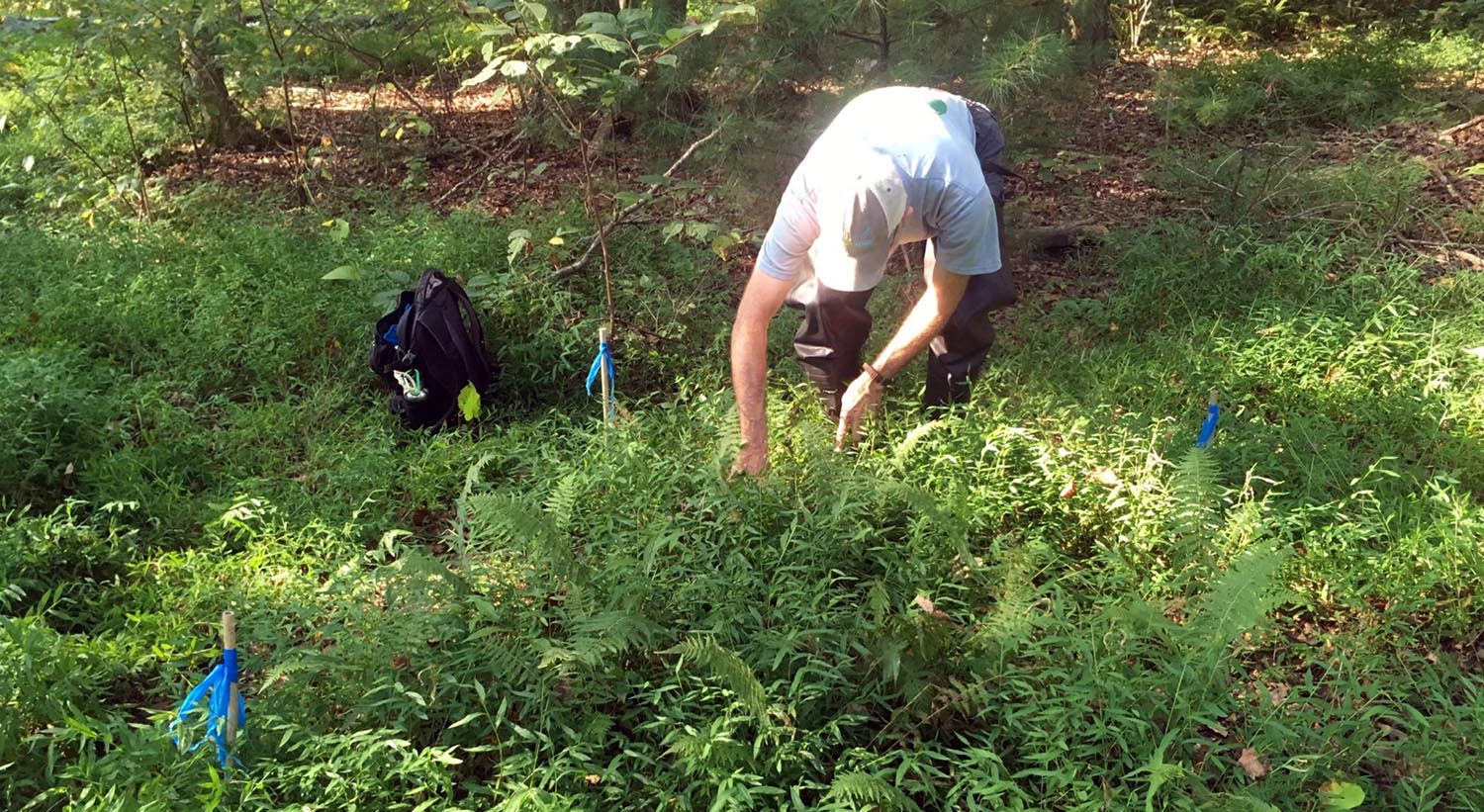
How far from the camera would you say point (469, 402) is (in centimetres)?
400

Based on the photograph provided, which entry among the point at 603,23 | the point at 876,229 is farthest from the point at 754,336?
the point at 603,23

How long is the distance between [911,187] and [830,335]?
81 centimetres

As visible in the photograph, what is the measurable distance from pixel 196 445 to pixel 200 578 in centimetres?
101

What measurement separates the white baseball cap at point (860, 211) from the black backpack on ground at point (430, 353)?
188 centimetres

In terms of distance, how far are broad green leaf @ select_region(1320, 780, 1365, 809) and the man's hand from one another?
1.64 m

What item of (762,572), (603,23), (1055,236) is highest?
(603,23)

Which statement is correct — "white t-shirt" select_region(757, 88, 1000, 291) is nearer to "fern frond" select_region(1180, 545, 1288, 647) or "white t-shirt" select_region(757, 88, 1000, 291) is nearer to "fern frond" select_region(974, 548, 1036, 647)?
"fern frond" select_region(974, 548, 1036, 647)

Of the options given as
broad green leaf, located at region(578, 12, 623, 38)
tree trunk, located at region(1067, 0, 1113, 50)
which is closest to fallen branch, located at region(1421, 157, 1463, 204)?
tree trunk, located at region(1067, 0, 1113, 50)

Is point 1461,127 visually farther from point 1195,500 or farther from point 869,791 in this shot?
point 869,791

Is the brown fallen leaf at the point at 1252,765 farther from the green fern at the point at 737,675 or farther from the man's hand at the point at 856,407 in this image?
the man's hand at the point at 856,407

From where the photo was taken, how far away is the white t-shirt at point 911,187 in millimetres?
2746

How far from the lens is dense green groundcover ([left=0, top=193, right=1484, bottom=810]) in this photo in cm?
221

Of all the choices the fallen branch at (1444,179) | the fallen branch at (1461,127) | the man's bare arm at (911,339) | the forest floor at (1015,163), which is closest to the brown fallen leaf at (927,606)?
the man's bare arm at (911,339)

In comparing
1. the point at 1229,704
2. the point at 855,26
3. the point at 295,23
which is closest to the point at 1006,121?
the point at 855,26
